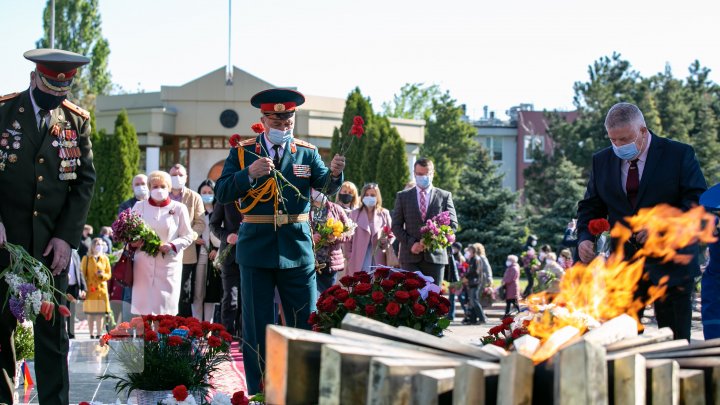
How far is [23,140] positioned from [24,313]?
1.18 metres

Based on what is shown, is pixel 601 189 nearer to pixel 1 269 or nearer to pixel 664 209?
pixel 664 209

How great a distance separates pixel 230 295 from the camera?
11.9 metres

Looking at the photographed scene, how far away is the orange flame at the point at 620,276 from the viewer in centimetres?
475

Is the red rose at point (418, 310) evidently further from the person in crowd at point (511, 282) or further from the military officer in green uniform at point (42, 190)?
the person in crowd at point (511, 282)

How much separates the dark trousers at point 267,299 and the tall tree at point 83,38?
6057 cm

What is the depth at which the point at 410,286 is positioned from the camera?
6359mm

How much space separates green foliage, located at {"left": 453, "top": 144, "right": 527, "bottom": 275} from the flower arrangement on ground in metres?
34.0

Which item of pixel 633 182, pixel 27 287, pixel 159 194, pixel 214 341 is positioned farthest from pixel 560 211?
pixel 27 287

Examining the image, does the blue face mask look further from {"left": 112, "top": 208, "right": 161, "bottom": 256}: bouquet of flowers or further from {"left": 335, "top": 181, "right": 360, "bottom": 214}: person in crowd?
{"left": 335, "top": 181, "right": 360, "bottom": 214}: person in crowd

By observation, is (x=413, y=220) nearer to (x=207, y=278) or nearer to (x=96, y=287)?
(x=207, y=278)

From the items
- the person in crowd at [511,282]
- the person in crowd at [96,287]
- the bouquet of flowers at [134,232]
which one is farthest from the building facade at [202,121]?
the bouquet of flowers at [134,232]

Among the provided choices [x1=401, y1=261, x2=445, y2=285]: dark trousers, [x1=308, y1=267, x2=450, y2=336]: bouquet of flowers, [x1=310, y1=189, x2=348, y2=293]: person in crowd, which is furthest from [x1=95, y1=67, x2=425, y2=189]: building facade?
[x1=308, y1=267, x2=450, y2=336]: bouquet of flowers

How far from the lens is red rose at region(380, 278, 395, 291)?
20.7ft

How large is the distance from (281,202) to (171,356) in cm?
139
